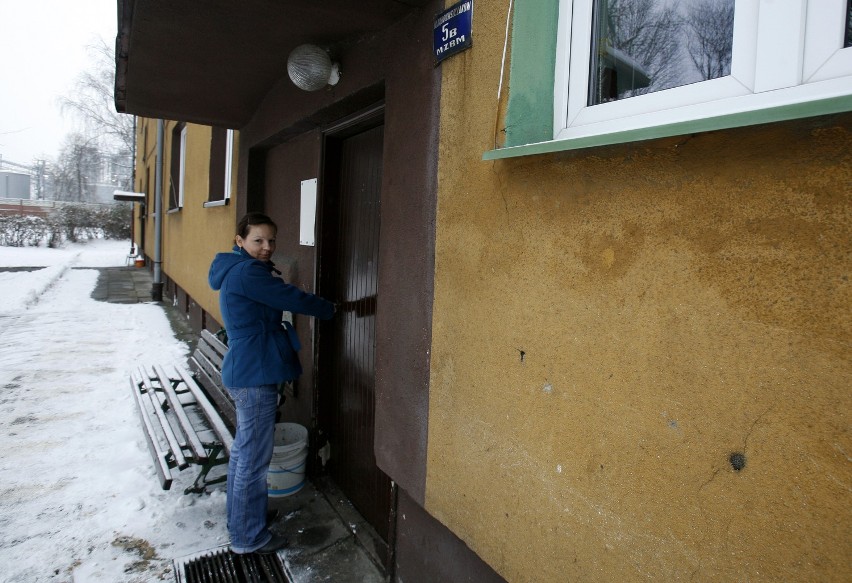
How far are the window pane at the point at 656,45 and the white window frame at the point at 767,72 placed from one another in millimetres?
40

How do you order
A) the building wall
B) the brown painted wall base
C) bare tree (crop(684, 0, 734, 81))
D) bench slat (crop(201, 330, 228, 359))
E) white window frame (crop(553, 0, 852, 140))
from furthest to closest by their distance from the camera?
1. bench slat (crop(201, 330, 228, 359))
2. the building wall
3. the brown painted wall base
4. bare tree (crop(684, 0, 734, 81))
5. white window frame (crop(553, 0, 852, 140))

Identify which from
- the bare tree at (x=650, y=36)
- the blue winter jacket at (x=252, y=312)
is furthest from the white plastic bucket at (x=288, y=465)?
the bare tree at (x=650, y=36)

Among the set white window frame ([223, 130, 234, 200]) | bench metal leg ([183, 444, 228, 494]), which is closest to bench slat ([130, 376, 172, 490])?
bench metal leg ([183, 444, 228, 494])

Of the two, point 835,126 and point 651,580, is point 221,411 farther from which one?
point 835,126

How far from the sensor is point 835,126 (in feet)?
3.14

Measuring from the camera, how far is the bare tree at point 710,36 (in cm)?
119

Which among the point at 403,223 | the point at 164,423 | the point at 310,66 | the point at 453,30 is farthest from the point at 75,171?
the point at 453,30

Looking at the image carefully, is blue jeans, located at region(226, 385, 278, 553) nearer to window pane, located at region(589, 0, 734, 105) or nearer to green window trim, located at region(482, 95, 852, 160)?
green window trim, located at region(482, 95, 852, 160)

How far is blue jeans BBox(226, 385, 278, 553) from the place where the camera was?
2891 mm

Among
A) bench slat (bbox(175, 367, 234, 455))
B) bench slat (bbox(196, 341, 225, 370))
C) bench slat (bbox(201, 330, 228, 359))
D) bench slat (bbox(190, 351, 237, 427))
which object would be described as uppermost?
bench slat (bbox(201, 330, 228, 359))

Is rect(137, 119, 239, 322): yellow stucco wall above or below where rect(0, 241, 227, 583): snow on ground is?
above

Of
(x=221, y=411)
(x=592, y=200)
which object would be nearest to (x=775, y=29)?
(x=592, y=200)

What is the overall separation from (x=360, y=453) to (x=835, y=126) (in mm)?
3059

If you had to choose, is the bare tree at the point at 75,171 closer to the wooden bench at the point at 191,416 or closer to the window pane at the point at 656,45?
the wooden bench at the point at 191,416
